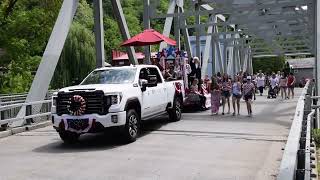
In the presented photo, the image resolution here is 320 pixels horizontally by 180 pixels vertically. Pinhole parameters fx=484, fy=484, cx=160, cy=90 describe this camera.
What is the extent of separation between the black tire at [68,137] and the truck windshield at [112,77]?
5.27 feet

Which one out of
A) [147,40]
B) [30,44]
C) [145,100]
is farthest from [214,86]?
[30,44]

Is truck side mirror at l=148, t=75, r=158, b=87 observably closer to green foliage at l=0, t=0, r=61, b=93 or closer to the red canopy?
the red canopy

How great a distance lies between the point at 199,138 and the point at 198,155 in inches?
90.9

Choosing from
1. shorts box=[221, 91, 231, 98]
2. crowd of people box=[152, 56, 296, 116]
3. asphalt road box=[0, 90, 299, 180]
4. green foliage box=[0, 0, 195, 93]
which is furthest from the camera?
green foliage box=[0, 0, 195, 93]

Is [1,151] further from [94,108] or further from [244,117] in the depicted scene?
[244,117]

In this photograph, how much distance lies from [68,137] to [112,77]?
200 cm

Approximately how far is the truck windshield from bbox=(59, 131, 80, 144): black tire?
1606 mm

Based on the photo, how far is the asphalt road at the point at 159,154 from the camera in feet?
26.6

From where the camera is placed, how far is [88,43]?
3666 cm

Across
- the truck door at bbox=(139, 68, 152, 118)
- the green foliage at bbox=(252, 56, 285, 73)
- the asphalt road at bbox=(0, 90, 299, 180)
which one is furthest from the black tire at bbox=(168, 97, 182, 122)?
the green foliage at bbox=(252, 56, 285, 73)

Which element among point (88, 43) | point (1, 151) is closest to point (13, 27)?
point (88, 43)

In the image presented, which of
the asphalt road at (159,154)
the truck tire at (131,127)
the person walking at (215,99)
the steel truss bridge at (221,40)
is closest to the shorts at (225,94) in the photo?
the person walking at (215,99)

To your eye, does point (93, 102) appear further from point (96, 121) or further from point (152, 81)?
point (152, 81)

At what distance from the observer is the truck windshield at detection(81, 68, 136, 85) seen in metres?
12.3
